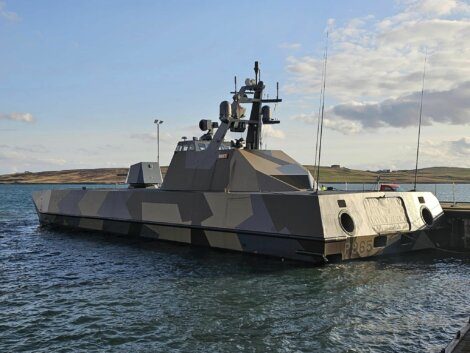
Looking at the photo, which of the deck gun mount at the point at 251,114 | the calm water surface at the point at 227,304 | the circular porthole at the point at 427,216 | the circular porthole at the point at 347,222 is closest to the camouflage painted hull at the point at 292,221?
the circular porthole at the point at 347,222

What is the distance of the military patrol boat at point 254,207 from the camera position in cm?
1514

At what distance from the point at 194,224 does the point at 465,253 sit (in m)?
10.3

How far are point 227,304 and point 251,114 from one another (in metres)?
12.0

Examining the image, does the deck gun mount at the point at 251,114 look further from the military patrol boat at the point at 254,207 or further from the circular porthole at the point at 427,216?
the circular porthole at the point at 427,216

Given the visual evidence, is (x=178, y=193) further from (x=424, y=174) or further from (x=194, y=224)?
(x=424, y=174)

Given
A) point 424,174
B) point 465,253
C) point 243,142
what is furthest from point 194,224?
point 424,174

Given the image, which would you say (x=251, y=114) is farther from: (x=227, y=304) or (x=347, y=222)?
(x=227, y=304)

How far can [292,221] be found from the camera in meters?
15.4

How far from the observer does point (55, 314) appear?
34.0 feet

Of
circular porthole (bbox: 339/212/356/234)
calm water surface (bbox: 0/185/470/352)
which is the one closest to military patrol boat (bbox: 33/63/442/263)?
circular porthole (bbox: 339/212/356/234)

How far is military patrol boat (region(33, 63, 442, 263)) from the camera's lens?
49.7 ft

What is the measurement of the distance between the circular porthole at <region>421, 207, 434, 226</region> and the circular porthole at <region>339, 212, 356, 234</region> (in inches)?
163

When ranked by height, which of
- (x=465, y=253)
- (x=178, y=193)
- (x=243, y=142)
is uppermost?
(x=243, y=142)

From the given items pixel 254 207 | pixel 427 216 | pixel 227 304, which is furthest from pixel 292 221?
pixel 427 216
